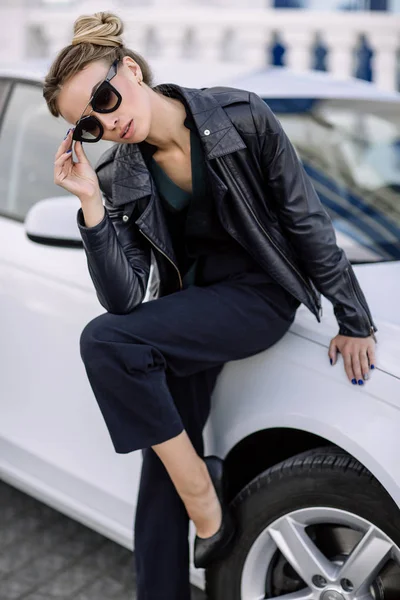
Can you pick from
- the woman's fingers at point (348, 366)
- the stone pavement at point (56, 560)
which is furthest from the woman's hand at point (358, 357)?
the stone pavement at point (56, 560)

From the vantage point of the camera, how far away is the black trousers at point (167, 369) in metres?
2.01

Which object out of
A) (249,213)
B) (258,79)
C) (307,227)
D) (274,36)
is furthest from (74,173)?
(274,36)

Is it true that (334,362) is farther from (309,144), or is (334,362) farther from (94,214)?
(309,144)

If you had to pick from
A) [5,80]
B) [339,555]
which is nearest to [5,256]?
[5,80]

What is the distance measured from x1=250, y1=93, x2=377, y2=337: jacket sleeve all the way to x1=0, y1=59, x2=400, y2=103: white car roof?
82 centimetres

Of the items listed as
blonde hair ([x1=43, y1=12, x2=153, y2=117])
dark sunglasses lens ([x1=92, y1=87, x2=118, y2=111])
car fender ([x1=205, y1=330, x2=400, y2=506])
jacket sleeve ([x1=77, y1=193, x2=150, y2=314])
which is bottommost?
car fender ([x1=205, y1=330, x2=400, y2=506])

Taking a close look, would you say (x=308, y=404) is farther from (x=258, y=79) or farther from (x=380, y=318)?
(x=258, y=79)

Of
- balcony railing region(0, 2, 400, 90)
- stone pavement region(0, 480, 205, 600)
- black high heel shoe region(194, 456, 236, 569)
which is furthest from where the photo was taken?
balcony railing region(0, 2, 400, 90)

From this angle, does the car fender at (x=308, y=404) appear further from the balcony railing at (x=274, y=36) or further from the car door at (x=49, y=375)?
the balcony railing at (x=274, y=36)

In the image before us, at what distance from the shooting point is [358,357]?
6.39ft

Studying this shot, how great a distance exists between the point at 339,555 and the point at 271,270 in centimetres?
67

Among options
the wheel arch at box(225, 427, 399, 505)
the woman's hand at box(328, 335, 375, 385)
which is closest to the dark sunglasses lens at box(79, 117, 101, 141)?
the woman's hand at box(328, 335, 375, 385)

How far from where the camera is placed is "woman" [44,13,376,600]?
6.39 feet

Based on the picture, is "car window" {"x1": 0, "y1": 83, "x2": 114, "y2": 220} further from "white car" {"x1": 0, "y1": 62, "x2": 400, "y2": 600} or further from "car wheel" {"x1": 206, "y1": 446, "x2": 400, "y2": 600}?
"car wheel" {"x1": 206, "y1": 446, "x2": 400, "y2": 600}
